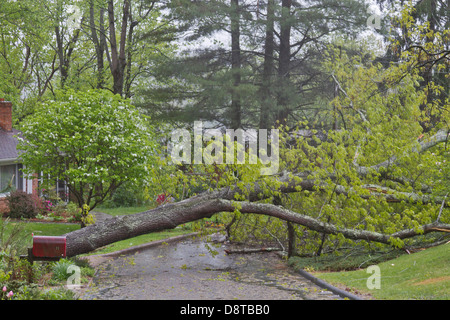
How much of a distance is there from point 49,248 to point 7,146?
1365 centimetres

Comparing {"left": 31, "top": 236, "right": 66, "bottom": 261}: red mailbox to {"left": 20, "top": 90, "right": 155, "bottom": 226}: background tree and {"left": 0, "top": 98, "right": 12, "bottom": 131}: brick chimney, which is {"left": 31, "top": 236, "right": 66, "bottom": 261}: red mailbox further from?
{"left": 0, "top": 98, "right": 12, "bottom": 131}: brick chimney

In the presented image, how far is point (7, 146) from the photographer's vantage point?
824 inches

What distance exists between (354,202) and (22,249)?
22.1ft

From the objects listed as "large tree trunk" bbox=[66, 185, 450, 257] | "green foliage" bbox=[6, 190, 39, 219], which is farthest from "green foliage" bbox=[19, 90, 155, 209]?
"large tree trunk" bbox=[66, 185, 450, 257]

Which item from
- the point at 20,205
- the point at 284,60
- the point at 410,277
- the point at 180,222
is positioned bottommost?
the point at 410,277

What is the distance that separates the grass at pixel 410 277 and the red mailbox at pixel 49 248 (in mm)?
4948

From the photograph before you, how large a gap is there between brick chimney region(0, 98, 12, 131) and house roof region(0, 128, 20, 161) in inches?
13.3

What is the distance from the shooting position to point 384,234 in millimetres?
10820

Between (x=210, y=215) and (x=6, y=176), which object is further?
(x=6, y=176)

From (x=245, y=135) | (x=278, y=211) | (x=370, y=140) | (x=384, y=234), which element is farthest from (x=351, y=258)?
(x=245, y=135)

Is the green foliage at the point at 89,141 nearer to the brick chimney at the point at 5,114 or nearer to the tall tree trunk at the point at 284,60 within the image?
the tall tree trunk at the point at 284,60

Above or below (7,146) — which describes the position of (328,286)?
below

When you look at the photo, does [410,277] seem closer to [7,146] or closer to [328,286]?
[328,286]

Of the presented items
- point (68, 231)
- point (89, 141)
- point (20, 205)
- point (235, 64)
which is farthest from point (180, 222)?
point (235, 64)
